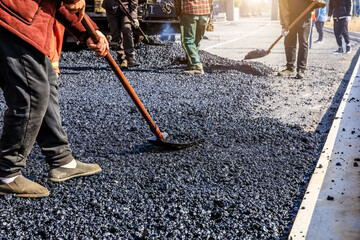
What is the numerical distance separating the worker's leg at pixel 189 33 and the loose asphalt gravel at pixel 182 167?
41.0 inches

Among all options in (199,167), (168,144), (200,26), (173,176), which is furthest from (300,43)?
(173,176)

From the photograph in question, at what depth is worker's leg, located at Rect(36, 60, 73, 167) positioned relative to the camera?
99.7 inches

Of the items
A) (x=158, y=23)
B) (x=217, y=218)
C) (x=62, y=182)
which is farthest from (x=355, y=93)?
(x=158, y=23)

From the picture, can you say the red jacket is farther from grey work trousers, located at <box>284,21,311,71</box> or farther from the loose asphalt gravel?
grey work trousers, located at <box>284,21,311,71</box>

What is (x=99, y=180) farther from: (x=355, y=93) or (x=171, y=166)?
(x=355, y=93)

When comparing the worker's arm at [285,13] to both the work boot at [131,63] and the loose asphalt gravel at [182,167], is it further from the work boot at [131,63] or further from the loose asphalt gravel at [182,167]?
the work boot at [131,63]

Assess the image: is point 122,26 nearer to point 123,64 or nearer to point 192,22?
point 123,64

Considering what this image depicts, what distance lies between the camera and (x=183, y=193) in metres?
2.56

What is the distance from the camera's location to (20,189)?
247cm

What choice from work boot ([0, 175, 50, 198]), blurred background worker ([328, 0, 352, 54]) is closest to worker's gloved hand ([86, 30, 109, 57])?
work boot ([0, 175, 50, 198])

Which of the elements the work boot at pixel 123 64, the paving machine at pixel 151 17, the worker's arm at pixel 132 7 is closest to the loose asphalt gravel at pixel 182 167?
the work boot at pixel 123 64

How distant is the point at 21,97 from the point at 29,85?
0.09 metres

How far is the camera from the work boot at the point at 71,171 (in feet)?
8.80

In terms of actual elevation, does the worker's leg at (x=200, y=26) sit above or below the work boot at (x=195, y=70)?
above
